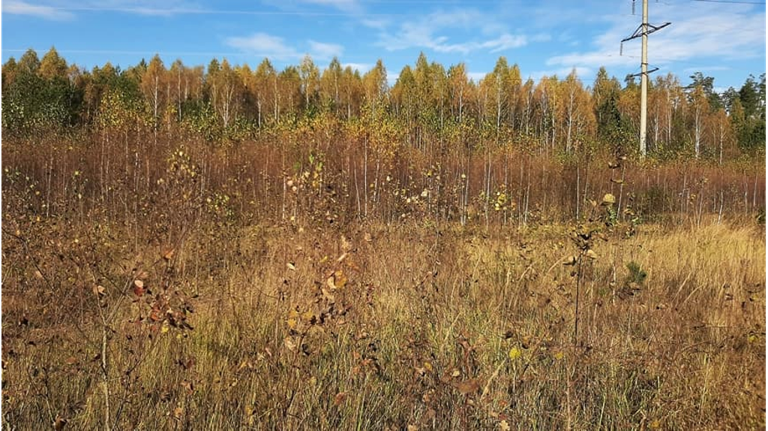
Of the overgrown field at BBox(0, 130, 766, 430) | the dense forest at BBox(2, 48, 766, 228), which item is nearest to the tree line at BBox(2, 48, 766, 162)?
the dense forest at BBox(2, 48, 766, 228)

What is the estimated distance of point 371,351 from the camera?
9.93 feet

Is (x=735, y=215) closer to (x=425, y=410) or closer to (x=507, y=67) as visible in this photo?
(x=425, y=410)

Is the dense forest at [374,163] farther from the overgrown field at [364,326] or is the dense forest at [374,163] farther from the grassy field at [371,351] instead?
the grassy field at [371,351]

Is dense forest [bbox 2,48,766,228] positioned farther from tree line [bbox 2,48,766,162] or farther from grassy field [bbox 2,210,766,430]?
tree line [bbox 2,48,766,162]

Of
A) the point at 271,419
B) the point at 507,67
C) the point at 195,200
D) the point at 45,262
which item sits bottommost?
the point at 271,419

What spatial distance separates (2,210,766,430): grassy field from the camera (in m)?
2.42

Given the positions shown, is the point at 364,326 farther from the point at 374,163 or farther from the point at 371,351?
the point at 374,163

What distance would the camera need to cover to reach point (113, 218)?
25.6 feet

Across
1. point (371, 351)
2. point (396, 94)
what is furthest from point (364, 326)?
point (396, 94)

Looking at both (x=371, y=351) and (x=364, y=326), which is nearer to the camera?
(x=371, y=351)

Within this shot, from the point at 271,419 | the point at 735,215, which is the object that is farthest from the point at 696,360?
the point at 735,215

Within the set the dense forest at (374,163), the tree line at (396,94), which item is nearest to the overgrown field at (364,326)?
the dense forest at (374,163)

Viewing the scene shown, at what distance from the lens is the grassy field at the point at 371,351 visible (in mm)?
2424

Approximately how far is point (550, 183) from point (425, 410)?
1174 centimetres
